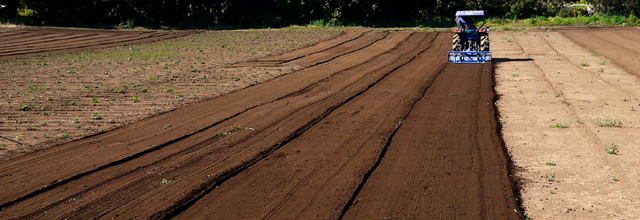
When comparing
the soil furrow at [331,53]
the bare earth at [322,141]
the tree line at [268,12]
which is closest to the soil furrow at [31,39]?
the tree line at [268,12]

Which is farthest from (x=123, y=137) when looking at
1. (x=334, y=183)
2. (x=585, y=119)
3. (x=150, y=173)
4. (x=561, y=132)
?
(x=585, y=119)

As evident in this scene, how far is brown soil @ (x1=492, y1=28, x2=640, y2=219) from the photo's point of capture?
29.8ft

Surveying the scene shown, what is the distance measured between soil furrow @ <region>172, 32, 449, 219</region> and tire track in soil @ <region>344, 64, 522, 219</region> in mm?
340

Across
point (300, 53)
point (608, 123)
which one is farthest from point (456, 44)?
point (608, 123)

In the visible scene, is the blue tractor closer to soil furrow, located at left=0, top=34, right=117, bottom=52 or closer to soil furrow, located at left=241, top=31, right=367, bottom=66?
soil furrow, located at left=241, top=31, right=367, bottom=66

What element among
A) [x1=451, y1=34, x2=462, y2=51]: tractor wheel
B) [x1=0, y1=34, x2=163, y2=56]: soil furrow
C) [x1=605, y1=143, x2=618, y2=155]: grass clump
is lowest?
[x1=605, y1=143, x2=618, y2=155]: grass clump

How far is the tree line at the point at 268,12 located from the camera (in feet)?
169

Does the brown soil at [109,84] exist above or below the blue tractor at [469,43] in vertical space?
below

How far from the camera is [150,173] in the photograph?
1023 cm

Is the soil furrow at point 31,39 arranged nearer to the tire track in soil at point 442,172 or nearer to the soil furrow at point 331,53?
the soil furrow at point 331,53

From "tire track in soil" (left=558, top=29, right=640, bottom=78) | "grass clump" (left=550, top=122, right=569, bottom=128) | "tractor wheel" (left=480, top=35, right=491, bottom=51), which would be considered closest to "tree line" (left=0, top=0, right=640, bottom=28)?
"tire track in soil" (left=558, top=29, right=640, bottom=78)

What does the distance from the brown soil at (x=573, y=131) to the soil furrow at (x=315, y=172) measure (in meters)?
2.56

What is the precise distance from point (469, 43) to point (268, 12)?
32366 millimetres

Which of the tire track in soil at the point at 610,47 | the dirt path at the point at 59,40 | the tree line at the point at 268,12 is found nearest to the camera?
the tire track in soil at the point at 610,47
